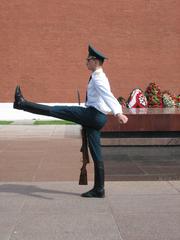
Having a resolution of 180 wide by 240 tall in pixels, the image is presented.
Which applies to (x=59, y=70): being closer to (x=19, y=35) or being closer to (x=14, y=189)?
(x=19, y=35)

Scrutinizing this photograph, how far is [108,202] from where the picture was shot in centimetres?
630

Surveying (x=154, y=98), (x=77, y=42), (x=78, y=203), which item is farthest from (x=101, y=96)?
(x=77, y=42)

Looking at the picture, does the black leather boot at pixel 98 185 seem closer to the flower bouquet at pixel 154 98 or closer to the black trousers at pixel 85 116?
the black trousers at pixel 85 116

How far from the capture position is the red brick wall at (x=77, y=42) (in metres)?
27.0

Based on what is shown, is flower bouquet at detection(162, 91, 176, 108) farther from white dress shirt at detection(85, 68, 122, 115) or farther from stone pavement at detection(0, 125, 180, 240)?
white dress shirt at detection(85, 68, 122, 115)

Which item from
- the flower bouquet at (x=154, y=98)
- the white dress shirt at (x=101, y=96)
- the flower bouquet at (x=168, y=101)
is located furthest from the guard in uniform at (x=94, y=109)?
the flower bouquet at (x=168, y=101)

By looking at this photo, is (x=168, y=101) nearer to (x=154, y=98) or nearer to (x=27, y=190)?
(x=154, y=98)

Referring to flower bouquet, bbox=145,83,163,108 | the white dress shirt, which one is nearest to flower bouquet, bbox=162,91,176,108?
flower bouquet, bbox=145,83,163,108

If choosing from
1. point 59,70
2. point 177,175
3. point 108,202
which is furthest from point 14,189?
point 59,70

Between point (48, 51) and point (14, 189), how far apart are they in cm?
2042

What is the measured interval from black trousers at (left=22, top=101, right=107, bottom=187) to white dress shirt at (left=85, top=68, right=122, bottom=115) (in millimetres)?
86

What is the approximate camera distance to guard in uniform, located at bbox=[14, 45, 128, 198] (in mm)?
6230

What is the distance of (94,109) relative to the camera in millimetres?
6379

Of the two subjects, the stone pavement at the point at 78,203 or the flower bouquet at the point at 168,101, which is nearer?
the stone pavement at the point at 78,203
